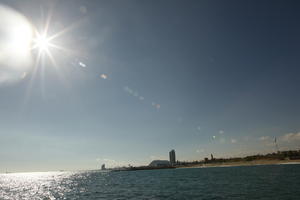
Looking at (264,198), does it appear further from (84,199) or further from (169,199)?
(84,199)

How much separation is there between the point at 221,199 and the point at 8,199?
50463 mm

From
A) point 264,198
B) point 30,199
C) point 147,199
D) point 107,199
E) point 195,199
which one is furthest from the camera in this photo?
point 30,199

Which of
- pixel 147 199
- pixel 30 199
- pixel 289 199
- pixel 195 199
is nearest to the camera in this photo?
pixel 289 199

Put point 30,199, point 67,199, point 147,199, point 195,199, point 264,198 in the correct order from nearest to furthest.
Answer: point 264,198
point 195,199
point 147,199
point 67,199
point 30,199

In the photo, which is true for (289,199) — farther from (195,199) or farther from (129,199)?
(129,199)

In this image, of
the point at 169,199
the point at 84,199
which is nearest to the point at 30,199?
the point at 84,199

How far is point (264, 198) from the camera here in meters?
29.5

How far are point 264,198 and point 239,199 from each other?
3736 mm

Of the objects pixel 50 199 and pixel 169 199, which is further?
pixel 50 199

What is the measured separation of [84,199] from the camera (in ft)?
130

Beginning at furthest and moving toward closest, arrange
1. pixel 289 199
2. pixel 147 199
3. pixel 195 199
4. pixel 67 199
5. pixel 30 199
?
pixel 30 199 < pixel 67 199 < pixel 147 199 < pixel 195 199 < pixel 289 199

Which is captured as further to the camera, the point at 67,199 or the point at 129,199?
the point at 67,199

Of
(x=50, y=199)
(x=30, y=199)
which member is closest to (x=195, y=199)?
(x=50, y=199)

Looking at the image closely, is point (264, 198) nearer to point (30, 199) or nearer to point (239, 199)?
point (239, 199)
